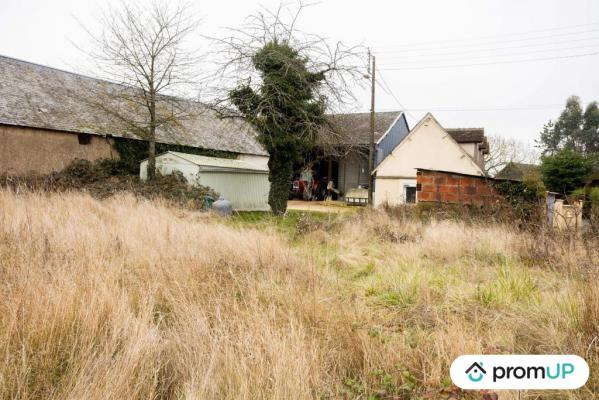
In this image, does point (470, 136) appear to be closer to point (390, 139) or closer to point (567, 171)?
point (567, 171)

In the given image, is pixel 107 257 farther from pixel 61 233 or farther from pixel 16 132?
pixel 16 132

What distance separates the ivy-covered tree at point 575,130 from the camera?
43.8 metres

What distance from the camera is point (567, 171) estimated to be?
25.3 meters

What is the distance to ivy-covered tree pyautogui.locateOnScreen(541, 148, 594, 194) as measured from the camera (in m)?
25.2

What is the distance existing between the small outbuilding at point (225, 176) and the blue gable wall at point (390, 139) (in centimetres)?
1098

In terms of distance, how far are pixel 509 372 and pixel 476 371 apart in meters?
0.12

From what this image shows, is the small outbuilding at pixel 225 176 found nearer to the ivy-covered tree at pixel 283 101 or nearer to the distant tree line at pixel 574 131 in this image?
the ivy-covered tree at pixel 283 101

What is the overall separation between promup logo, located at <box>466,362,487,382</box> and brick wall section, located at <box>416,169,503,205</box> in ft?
35.9

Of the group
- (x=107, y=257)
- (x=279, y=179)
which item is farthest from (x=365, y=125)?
(x=107, y=257)

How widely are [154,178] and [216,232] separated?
1400cm

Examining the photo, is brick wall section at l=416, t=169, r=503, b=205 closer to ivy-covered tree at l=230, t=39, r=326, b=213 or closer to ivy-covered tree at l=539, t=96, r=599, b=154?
ivy-covered tree at l=230, t=39, r=326, b=213

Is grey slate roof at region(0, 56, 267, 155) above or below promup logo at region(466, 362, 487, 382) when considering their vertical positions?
above

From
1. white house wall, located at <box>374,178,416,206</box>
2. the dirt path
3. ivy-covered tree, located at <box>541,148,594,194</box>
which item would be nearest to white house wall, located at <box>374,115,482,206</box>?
white house wall, located at <box>374,178,416,206</box>

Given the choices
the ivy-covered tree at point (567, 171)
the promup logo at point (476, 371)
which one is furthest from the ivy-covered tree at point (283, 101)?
the ivy-covered tree at point (567, 171)
